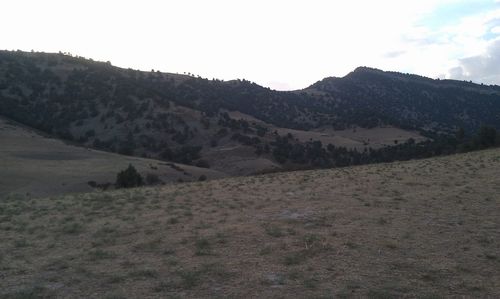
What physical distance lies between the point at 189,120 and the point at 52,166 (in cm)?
4121

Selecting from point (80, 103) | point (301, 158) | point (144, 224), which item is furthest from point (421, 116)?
point (144, 224)

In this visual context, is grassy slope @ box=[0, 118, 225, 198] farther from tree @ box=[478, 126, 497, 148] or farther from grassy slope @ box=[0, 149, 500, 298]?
tree @ box=[478, 126, 497, 148]

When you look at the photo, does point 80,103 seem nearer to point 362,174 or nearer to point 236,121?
point 236,121

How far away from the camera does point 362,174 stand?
1197 inches

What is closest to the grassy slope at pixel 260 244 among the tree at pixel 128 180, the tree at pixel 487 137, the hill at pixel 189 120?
the tree at pixel 128 180

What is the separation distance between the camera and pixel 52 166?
50375 millimetres

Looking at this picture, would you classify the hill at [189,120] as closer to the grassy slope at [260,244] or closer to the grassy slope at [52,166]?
the grassy slope at [52,166]

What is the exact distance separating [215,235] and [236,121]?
3261 inches

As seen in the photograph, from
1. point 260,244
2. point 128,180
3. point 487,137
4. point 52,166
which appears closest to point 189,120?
point 52,166

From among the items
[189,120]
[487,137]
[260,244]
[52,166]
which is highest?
[189,120]

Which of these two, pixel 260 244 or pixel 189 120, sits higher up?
pixel 189 120

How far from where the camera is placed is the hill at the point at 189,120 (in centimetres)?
7812

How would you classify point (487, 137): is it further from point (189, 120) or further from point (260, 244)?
point (260, 244)

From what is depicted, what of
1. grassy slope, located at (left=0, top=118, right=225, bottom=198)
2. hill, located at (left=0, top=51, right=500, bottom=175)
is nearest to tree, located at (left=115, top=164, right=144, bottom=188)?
grassy slope, located at (left=0, top=118, right=225, bottom=198)
